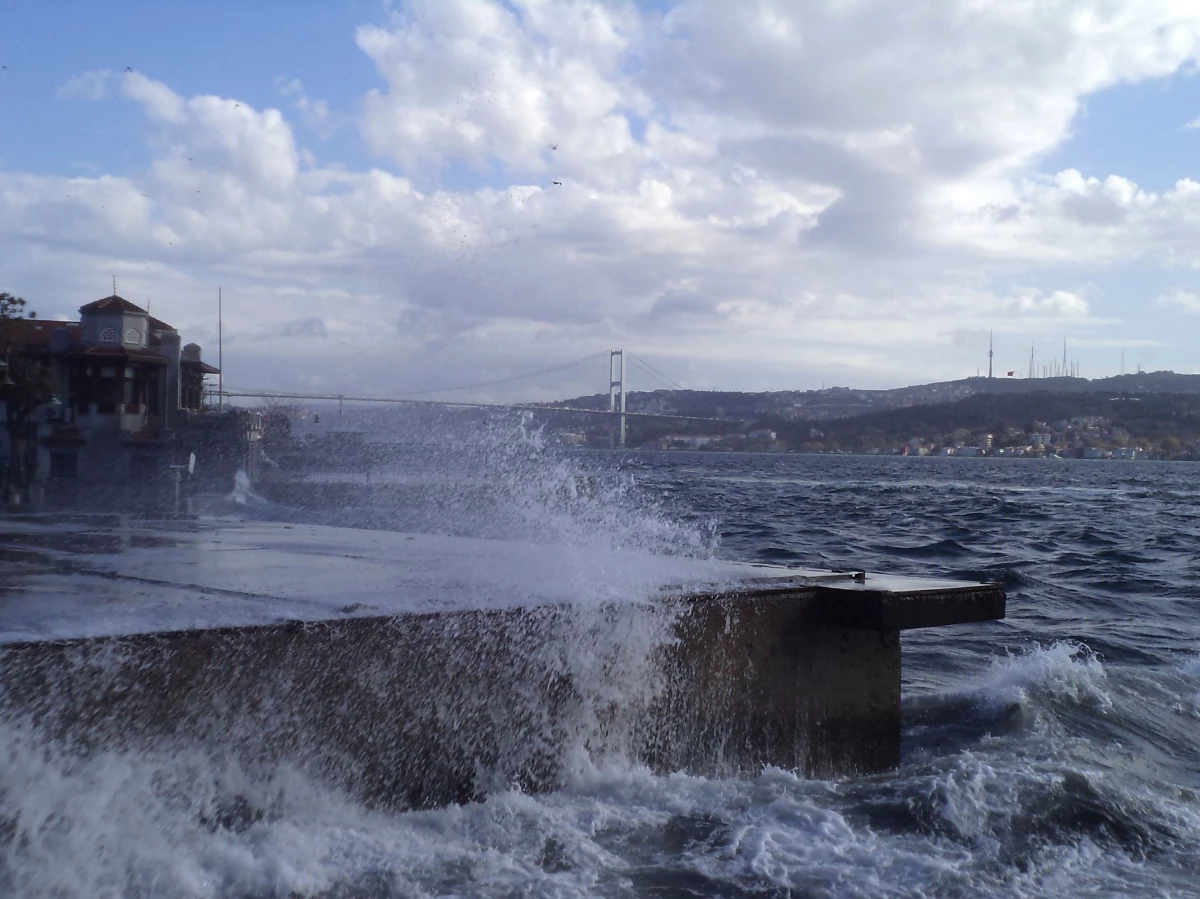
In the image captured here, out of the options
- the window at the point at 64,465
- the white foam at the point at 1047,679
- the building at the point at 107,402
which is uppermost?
the building at the point at 107,402

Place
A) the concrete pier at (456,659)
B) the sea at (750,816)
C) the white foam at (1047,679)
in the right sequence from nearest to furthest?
the sea at (750,816), the concrete pier at (456,659), the white foam at (1047,679)

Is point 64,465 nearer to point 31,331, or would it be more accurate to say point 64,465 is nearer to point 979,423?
point 31,331

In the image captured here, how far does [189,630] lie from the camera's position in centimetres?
343

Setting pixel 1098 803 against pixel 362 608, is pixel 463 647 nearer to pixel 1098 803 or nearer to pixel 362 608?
pixel 362 608

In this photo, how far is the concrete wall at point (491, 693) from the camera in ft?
10.8

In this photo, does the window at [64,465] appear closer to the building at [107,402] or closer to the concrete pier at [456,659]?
the building at [107,402]

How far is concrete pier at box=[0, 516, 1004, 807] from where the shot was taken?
338 centimetres

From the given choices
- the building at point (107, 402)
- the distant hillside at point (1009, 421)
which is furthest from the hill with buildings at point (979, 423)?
the building at point (107, 402)

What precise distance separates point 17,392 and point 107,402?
6118mm

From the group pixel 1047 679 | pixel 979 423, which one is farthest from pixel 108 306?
pixel 979 423

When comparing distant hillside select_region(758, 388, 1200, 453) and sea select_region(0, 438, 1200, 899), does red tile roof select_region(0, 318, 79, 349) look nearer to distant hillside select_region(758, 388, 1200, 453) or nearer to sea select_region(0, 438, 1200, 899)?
sea select_region(0, 438, 1200, 899)

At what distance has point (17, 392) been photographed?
1662 cm

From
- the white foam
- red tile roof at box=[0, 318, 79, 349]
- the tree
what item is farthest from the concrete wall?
red tile roof at box=[0, 318, 79, 349]

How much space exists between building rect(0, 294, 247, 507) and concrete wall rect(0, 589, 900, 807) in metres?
Answer: 17.1
